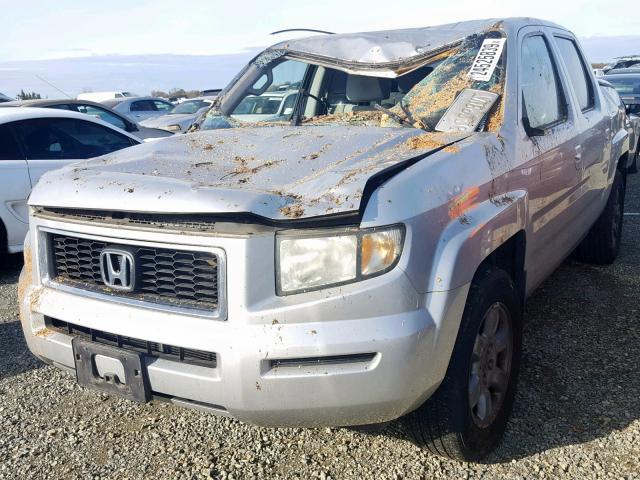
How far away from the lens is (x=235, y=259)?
2.08 metres

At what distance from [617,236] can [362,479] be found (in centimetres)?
368

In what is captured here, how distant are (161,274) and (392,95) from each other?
199 cm

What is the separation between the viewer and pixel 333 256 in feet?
6.86

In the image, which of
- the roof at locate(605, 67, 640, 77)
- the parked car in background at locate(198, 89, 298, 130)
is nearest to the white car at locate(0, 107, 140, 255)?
the parked car in background at locate(198, 89, 298, 130)

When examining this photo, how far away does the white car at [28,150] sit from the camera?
5445 millimetres

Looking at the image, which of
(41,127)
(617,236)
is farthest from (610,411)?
(41,127)

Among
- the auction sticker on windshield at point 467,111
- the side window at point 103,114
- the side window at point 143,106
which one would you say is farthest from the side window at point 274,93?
the side window at point 143,106

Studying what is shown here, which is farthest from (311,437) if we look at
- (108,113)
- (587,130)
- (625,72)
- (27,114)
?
(625,72)

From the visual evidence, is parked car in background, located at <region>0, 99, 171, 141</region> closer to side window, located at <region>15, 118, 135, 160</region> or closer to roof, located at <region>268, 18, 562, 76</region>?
side window, located at <region>15, 118, 135, 160</region>

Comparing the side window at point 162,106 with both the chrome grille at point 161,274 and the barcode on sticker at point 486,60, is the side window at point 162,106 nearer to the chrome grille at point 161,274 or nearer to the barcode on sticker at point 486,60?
the barcode on sticker at point 486,60

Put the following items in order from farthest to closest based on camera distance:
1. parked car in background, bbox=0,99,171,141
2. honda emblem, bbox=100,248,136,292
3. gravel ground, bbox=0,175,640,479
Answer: parked car in background, bbox=0,99,171,141 → gravel ground, bbox=0,175,640,479 → honda emblem, bbox=100,248,136,292

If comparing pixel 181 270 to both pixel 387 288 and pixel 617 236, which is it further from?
pixel 617 236

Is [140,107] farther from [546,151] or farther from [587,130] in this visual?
[546,151]

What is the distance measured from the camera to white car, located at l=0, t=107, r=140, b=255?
17.9 ft
